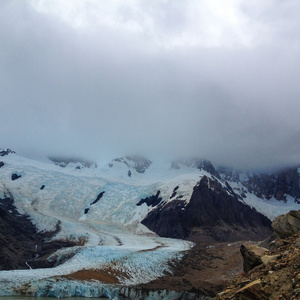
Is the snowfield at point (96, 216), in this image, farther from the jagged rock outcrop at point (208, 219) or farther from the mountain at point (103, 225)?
the jagged rock outcrop at point (208, 219)

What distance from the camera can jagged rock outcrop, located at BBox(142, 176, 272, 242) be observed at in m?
145

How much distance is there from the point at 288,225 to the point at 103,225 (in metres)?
119

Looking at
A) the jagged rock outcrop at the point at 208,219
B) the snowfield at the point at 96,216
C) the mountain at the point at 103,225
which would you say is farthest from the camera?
A: the jagged rock outcrop at the point at 208,219

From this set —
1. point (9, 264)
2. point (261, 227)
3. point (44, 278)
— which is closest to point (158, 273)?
point (44, 278)

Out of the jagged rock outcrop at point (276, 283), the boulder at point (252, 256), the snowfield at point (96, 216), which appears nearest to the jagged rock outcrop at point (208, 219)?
the snowfield at point (96, 216)

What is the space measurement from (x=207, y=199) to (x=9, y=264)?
10834 centimetres

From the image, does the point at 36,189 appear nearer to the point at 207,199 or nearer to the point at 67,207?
the point at 67,207

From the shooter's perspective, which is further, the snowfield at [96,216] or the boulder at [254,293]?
the snowfield at [96,216]

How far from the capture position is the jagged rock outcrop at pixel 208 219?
475 feet

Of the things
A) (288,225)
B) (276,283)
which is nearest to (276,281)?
(276,283)

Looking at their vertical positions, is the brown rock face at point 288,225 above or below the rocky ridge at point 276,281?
above

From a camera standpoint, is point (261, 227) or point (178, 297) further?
point (261, 227)

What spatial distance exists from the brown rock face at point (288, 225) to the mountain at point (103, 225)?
37134mm

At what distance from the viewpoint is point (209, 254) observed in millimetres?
89250
